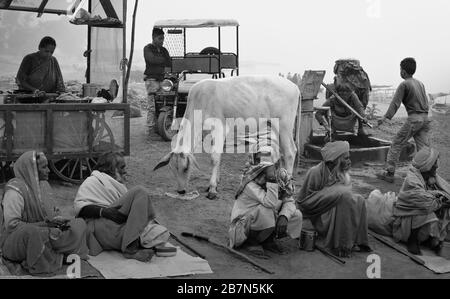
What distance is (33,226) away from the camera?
15.0ft

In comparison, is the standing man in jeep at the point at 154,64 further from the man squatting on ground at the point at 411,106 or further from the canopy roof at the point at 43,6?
the man squatting on ground at the point at 411,106

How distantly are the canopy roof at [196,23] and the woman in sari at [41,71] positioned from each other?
3.92 m

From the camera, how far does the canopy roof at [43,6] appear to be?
8.73 m

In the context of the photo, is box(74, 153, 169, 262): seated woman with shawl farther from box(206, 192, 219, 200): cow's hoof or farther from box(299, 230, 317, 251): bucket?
box(206, 192, 219, 200): cow's hoof

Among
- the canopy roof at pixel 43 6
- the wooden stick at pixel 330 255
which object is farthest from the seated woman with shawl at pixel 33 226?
the canopy roof at pixel 43 6

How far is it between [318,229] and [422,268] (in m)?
0.99

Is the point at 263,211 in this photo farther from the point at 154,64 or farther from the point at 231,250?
the point at 154,64

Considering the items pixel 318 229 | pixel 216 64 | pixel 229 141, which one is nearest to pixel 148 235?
pixel 318 229

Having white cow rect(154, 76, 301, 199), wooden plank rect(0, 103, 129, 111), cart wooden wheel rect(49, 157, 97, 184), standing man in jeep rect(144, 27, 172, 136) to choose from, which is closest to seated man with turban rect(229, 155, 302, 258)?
white cow rect(154, 76, 301, 199)

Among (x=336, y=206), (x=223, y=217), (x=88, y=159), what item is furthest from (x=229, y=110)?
(x=336, y=206)

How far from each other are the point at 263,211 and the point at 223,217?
1.47m

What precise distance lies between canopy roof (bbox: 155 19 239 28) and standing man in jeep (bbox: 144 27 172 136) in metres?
0.60

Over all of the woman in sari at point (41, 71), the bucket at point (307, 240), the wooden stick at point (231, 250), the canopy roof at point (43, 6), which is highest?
the canopy roof at point (43, 6)
